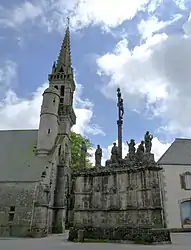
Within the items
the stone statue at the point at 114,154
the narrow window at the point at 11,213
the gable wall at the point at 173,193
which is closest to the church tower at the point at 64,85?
the narrow window at the point at 11,213


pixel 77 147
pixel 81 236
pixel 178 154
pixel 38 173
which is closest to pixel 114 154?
pixel 81 236

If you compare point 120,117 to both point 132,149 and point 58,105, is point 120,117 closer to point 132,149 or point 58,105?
point 132,149

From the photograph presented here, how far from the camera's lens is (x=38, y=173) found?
2588 centimetres

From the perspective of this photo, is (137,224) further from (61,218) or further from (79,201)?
(61,218)

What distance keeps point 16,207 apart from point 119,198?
1223 centimetres

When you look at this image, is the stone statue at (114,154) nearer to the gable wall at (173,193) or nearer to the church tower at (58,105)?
the gable wall at (173,193)

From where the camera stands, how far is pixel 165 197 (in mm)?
23141

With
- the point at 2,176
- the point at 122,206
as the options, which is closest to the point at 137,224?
the point at 122,206

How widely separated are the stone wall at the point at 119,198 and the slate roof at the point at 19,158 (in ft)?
30.9

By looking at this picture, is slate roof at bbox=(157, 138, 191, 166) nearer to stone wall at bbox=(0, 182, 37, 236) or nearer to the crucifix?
the crucifix

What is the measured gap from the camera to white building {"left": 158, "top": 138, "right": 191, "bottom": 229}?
22.2 meters

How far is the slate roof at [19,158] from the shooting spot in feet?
84.7

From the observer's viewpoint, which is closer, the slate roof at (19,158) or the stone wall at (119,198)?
the stone wall at (119,198)

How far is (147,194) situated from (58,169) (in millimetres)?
16855
